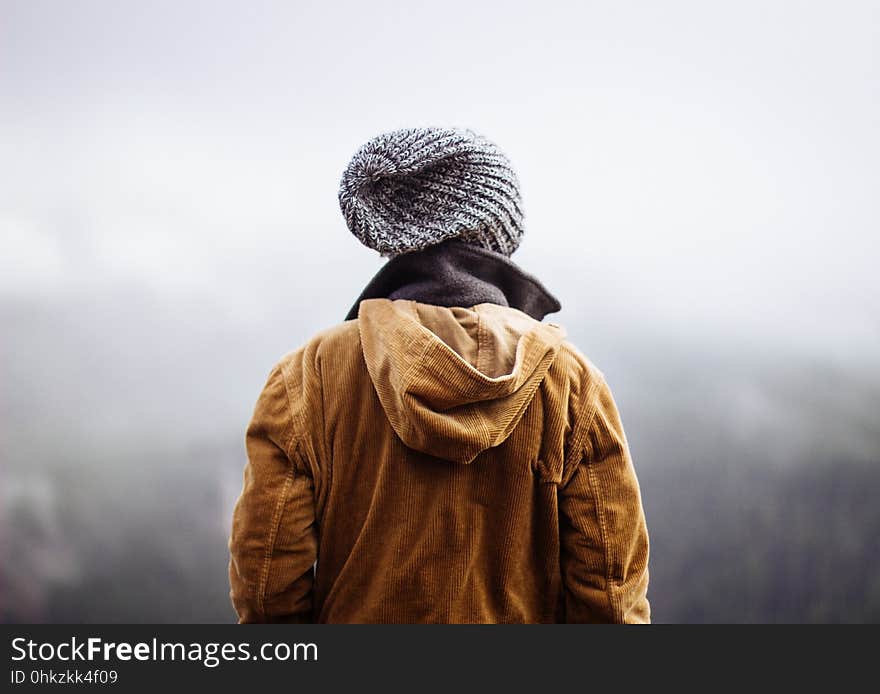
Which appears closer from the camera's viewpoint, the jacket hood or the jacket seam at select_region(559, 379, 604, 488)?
the jacket hood

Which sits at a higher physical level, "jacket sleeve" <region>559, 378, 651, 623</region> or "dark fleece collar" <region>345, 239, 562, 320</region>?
"dark fleece collar" <region>345, 239, 562, 320</region>

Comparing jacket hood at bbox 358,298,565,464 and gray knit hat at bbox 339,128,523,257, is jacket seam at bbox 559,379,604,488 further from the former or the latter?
gray knit hat at bbox 339,128,523,257

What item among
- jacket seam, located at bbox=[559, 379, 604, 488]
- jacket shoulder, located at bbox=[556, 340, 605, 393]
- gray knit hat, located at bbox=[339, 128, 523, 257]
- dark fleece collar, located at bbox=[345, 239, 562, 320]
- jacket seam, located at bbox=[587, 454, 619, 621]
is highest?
gray knit hat, located at bbox=[339, 128, 523, 257]

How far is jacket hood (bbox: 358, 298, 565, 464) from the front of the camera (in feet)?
2.68

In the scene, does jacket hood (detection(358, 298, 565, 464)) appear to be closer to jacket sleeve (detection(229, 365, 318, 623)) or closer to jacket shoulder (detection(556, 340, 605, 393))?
jacket shoulder (detection(556, 340, 605, 393))

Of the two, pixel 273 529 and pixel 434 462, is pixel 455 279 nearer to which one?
pixel 434 462

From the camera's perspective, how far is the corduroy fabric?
890 millimetres

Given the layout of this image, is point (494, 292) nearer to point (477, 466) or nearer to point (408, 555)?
point (477, 466)

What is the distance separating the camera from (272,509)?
923mm

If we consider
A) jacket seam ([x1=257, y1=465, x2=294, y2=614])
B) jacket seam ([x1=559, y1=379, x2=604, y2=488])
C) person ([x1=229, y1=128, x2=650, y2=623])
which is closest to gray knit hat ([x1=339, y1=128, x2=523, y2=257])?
person ([x1=229, y1=128, x2=650, y2=623])

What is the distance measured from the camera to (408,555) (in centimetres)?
92

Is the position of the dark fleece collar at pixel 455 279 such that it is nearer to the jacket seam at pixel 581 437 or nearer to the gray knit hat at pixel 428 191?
the gray knit hat at pixel 428 191

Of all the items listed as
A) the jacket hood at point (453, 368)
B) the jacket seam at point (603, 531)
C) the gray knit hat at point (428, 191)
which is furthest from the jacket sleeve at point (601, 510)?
the gray knit hat at point (428, 191)

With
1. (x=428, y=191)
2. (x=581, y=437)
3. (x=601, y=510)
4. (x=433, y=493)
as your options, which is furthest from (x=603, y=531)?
(x=428, y=191)
